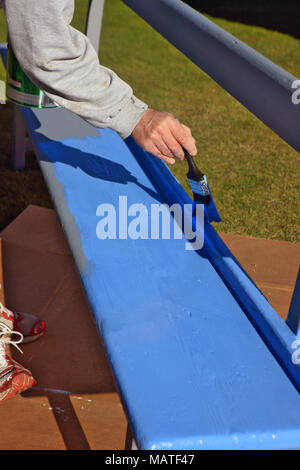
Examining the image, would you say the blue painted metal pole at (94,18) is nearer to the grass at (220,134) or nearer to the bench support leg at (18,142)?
the bench support leg at (18,142)

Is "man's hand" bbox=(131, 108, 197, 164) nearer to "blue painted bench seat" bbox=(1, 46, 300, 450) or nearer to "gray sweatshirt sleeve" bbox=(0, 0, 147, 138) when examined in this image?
"gray sweatshirt sleeve" bbox=(0, 0, 147, 138)

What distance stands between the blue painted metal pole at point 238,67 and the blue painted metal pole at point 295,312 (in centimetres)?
29

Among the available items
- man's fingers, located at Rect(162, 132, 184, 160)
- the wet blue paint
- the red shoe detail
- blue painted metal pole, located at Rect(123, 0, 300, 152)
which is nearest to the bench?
the wet blue paint

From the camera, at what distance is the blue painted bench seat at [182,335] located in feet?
3.49

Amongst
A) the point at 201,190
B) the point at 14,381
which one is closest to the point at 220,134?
the point at 201,190

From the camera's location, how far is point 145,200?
1809mm

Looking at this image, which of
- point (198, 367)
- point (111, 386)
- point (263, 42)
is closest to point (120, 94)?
point (198, 367)

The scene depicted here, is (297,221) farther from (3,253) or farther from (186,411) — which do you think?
(186,411)

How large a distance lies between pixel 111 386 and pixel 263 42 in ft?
16.4

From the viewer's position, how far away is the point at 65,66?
1.36m

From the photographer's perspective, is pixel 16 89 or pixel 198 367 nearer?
pixel 198 367

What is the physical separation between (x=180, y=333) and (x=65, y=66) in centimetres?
68
